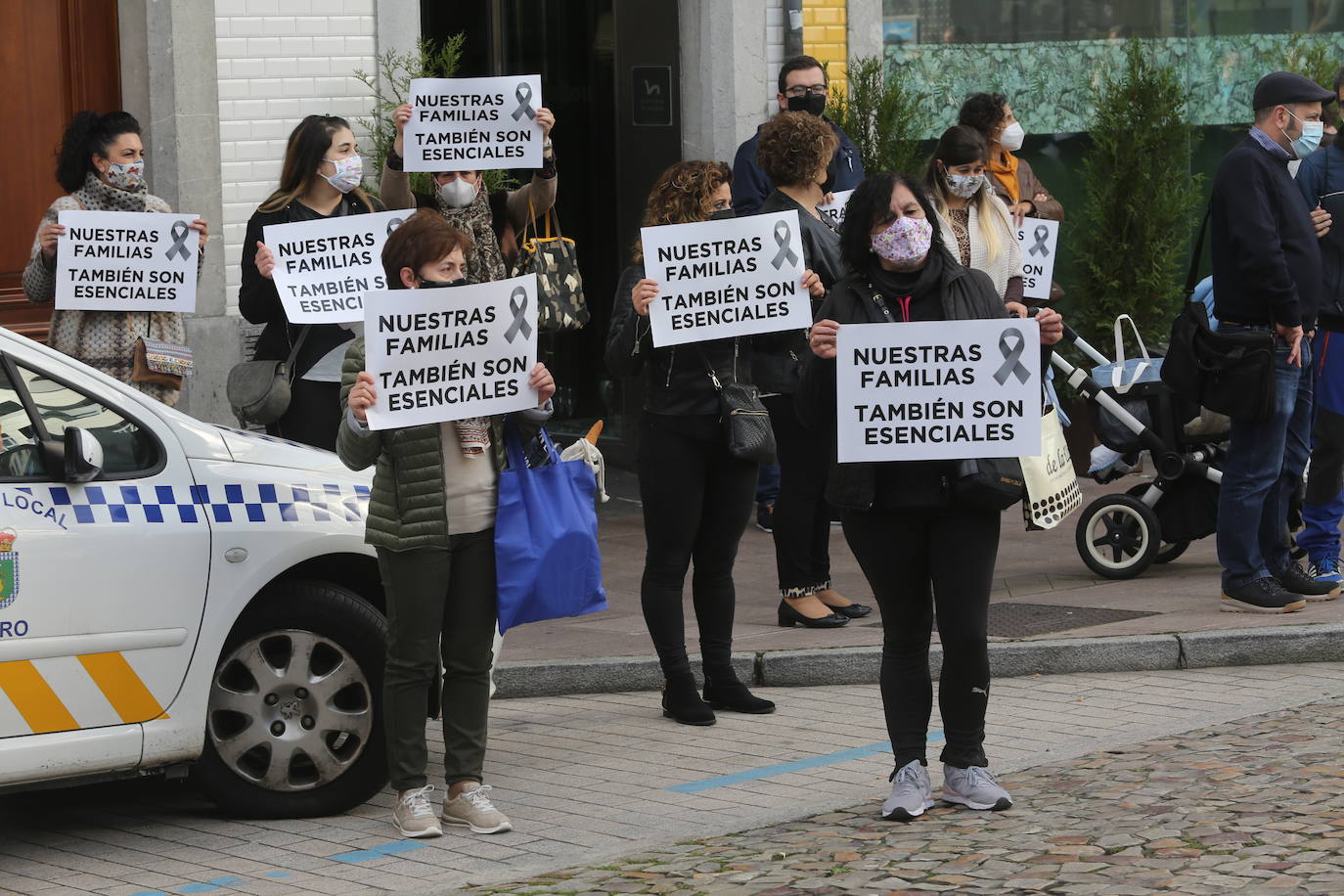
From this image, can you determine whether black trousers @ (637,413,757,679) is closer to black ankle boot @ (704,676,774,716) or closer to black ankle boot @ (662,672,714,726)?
black ankle boot @ (662,672,714,726)

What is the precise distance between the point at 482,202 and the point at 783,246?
1.58 m

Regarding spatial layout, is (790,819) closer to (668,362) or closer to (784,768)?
(784,768)

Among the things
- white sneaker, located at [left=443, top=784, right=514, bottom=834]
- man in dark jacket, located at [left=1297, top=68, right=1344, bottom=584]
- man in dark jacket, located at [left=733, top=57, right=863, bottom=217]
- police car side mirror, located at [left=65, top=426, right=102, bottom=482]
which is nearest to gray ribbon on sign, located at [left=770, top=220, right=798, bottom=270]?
white sneaker, located at [left=443, top=784, right=514, bottom=834]

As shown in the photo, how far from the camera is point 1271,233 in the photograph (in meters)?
8.99

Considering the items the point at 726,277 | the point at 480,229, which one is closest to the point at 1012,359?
the point at 726,277

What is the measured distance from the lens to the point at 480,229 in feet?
29.3

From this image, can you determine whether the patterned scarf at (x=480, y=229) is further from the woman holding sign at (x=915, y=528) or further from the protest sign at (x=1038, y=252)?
the protest sign at (x=1038, y=252)

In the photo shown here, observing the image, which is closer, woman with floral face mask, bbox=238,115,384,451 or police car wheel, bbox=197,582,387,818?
police car wheel, bbox=197,582,387,818

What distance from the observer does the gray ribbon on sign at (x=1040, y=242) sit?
10.4 m

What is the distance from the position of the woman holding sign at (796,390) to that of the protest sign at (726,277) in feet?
0.59

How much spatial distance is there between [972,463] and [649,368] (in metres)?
1.90

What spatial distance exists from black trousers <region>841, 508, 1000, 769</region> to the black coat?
286cm

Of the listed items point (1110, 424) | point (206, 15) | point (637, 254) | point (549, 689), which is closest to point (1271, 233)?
point (1110, 424)

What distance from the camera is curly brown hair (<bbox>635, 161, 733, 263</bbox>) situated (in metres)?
7.95
